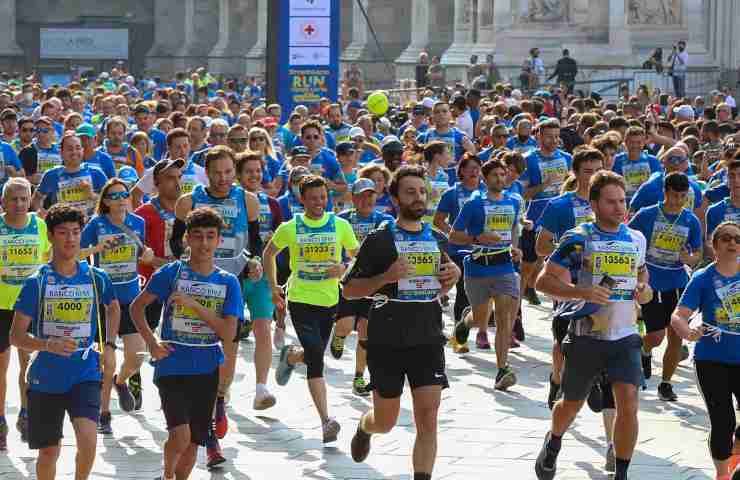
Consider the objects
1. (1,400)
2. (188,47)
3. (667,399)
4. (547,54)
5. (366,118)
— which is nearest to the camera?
(1,400)

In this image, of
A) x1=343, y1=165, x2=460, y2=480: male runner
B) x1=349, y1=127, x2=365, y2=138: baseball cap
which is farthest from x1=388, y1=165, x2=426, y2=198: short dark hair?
x1=349, y1=127, x2=365, y2=138: baseball cap

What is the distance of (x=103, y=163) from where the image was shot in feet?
53.1

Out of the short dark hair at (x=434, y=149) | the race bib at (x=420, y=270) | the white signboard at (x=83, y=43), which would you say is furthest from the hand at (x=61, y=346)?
the white signboard at (x=83, y=43)

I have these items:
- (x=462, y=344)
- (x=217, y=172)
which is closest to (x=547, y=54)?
(x=462, y=344)

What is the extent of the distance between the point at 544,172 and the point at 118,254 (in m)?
5.56

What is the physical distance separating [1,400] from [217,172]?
192cm

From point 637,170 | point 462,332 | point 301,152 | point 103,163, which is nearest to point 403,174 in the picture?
point 462,332

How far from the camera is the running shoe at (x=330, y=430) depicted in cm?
1128

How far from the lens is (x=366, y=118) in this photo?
2170 centimetres

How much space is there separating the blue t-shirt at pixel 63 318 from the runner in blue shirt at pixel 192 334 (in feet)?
0.96

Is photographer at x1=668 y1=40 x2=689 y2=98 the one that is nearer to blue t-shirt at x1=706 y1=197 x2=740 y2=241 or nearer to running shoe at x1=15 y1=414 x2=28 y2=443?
blue t-shirt at x1=706 y1=197 x2=740 y2=241

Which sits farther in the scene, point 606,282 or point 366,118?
point 366,118

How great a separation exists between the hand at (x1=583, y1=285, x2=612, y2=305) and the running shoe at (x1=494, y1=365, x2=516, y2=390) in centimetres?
396

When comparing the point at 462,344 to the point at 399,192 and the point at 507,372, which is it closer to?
the point at 507,372
